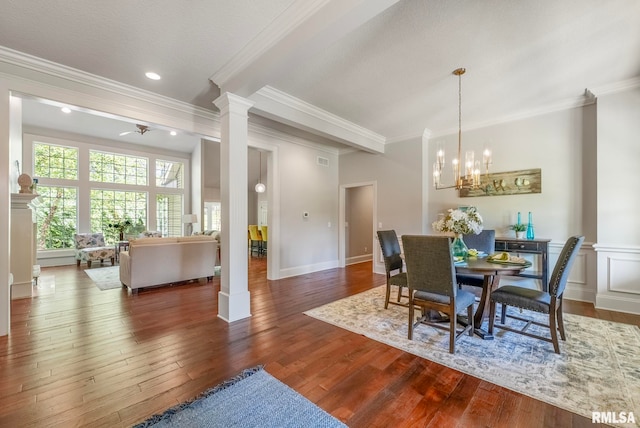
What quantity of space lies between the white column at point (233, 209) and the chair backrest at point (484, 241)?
3.22 metres

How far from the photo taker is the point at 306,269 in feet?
19.2

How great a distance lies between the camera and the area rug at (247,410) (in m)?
1.58

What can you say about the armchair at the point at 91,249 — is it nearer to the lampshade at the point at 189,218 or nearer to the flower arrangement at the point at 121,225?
the flower arrangement at the point at 121,225

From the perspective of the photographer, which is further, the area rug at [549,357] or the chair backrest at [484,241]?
the chair backrest at [484,241]

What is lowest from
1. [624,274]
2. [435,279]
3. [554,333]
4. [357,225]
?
[554,333]

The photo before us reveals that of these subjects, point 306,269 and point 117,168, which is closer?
point 306,269

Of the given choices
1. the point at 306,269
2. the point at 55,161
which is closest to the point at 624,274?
the point at 306,269

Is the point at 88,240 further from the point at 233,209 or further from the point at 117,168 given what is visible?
the point at 233,209

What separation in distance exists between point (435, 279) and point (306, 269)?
12.1 ft

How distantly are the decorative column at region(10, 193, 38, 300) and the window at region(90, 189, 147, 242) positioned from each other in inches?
157

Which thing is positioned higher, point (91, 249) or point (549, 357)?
point (91, 249)

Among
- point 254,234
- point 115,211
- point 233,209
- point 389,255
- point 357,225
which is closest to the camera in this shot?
point 233,209

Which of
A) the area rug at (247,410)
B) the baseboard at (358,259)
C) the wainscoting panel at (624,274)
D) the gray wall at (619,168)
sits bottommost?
the baseboard at (358,259)

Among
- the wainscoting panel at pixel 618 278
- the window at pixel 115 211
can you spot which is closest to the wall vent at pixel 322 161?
the wainscoting panel at pixel 618 278
